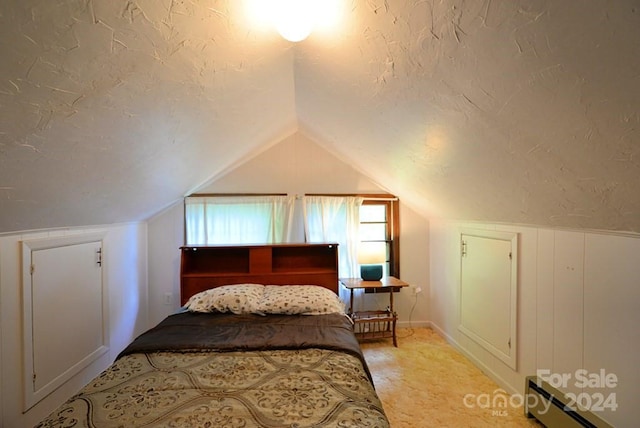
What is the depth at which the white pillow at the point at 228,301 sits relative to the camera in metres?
2.53

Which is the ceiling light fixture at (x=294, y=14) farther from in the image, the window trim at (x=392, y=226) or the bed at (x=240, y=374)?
the window trim at (x=392, y=226)

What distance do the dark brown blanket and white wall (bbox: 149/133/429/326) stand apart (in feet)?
3.89

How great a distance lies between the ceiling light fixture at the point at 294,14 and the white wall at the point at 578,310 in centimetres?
179

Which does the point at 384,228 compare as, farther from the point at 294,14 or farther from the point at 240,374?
the point at 294,14

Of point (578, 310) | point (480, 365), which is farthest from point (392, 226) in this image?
point (578, 310)

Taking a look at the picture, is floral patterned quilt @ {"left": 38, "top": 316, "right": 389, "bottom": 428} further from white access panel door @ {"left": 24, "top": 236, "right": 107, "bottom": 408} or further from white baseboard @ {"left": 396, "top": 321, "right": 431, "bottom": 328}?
white baseboard @ {"left": 396, "top": 321, "right": 431, "bottom": 328}

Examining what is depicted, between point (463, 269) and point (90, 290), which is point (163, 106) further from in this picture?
point (463, 269)

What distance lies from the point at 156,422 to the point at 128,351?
32.6 inches

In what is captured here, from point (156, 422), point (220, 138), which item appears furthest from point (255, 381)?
point (220, 138)

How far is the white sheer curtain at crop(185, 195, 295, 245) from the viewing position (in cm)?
343

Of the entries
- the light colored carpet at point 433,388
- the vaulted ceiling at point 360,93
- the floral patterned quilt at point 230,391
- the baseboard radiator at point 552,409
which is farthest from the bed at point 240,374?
the baseboard radiator at point 552,409

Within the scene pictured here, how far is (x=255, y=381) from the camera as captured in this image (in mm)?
1518

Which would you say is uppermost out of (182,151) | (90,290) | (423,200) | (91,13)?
(91,13)

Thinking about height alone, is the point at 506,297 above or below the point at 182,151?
below
